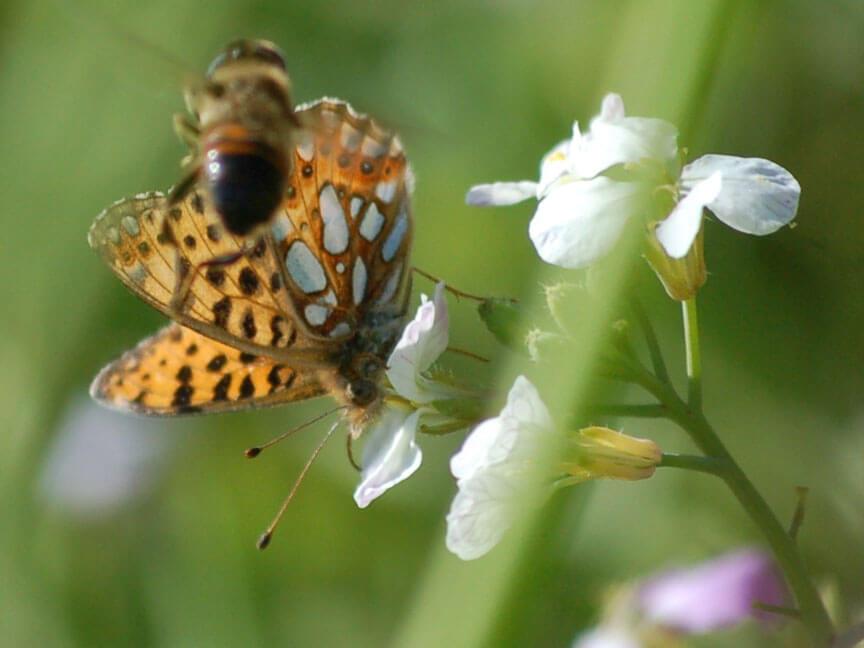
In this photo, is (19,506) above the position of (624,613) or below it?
below

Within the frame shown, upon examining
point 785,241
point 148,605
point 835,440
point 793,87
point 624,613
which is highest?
point 793,87

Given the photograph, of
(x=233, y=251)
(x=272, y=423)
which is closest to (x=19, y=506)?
(x=272, y=423)

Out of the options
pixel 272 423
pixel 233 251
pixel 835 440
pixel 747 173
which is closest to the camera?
pixel 747 173

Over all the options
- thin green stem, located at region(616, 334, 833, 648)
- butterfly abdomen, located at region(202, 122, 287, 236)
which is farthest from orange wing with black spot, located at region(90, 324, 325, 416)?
thin green stem, located at region(616, 334, 833, 648)

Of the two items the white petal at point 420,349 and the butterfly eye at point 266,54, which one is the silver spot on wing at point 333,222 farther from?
the white petal at point 420,349

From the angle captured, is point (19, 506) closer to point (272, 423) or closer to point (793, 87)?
point (272, 423)

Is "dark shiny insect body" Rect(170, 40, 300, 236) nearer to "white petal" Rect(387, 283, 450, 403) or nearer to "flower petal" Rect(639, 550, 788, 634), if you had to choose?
"white petal" Rect(387, 283, 450, 403)

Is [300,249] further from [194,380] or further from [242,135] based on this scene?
[242,135]
